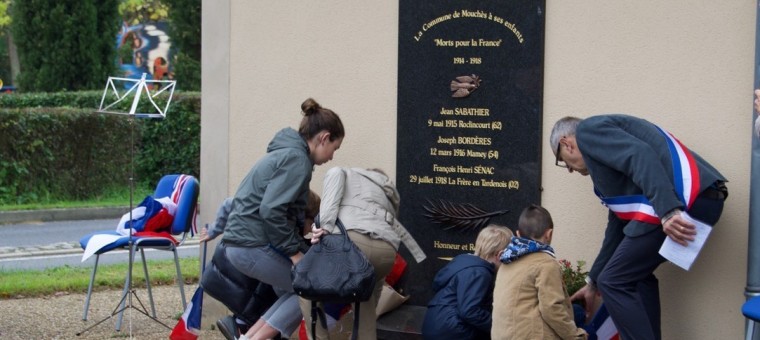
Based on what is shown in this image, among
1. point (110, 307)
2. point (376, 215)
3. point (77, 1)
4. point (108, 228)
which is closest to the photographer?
point (376, 215)

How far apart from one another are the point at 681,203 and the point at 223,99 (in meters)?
3.73

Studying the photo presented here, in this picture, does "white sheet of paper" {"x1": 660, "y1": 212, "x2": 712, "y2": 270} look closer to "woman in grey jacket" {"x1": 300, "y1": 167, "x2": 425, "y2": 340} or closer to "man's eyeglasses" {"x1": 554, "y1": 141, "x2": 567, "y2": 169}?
"man's eyeglasses" {"x1": 554, "y1": 141, "x2": 567, "y2": 169}

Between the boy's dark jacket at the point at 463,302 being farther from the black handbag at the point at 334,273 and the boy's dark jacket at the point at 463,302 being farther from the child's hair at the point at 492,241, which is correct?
the black handbag at the point at 334,273

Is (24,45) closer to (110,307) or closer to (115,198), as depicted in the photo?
(115,198)

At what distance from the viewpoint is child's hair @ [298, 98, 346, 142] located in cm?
588

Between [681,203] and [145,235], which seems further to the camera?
[145,235]

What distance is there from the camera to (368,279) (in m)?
5.53

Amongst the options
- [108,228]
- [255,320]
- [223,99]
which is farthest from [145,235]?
[108,228]

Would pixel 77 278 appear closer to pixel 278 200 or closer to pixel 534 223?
pixel 278 200

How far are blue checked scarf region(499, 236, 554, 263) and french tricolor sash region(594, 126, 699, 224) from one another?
1.56ft

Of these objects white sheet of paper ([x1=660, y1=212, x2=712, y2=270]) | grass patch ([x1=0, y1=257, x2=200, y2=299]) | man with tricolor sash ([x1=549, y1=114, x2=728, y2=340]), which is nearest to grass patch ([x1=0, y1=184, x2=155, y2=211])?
grass patch ([x1=0, y1=257, x2=200, y2=299])

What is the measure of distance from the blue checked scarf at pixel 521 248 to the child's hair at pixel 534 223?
3.8 inches

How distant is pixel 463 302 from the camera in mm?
5766

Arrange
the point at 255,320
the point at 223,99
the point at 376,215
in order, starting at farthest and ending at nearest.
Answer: the point at 223,99 → the point at 255,320 → the point at 376,215
